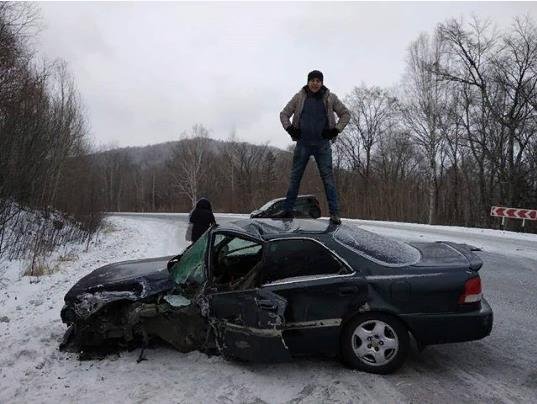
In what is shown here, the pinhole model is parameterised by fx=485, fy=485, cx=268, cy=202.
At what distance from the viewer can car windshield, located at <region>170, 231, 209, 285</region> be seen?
16.4ft

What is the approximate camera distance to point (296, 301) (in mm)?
4441

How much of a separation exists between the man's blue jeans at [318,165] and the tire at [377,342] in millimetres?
2574

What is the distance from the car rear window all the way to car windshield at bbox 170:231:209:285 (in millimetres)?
1416

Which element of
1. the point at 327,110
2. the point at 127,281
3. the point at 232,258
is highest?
the point at 327,110

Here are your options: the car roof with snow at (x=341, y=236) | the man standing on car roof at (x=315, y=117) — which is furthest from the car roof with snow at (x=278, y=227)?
the man standing on car roof at (x=315, y=117)

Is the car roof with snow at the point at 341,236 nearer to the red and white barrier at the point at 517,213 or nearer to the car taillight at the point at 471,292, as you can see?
the car taillight at the point at 471,292

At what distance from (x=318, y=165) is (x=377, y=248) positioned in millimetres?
2495

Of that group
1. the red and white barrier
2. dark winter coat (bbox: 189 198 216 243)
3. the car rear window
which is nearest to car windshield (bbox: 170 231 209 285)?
the car rear window

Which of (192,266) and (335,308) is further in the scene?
(192,266)

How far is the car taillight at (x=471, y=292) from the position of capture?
4340 millimetres

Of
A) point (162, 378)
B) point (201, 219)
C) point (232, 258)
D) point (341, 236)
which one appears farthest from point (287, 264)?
point (201, 219)

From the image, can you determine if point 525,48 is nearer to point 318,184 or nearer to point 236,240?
point 318,184

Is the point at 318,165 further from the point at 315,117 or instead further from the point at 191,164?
the point at 191,164

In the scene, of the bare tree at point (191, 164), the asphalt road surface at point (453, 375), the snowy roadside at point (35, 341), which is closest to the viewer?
the asphalt road surface at point (453, 375)
